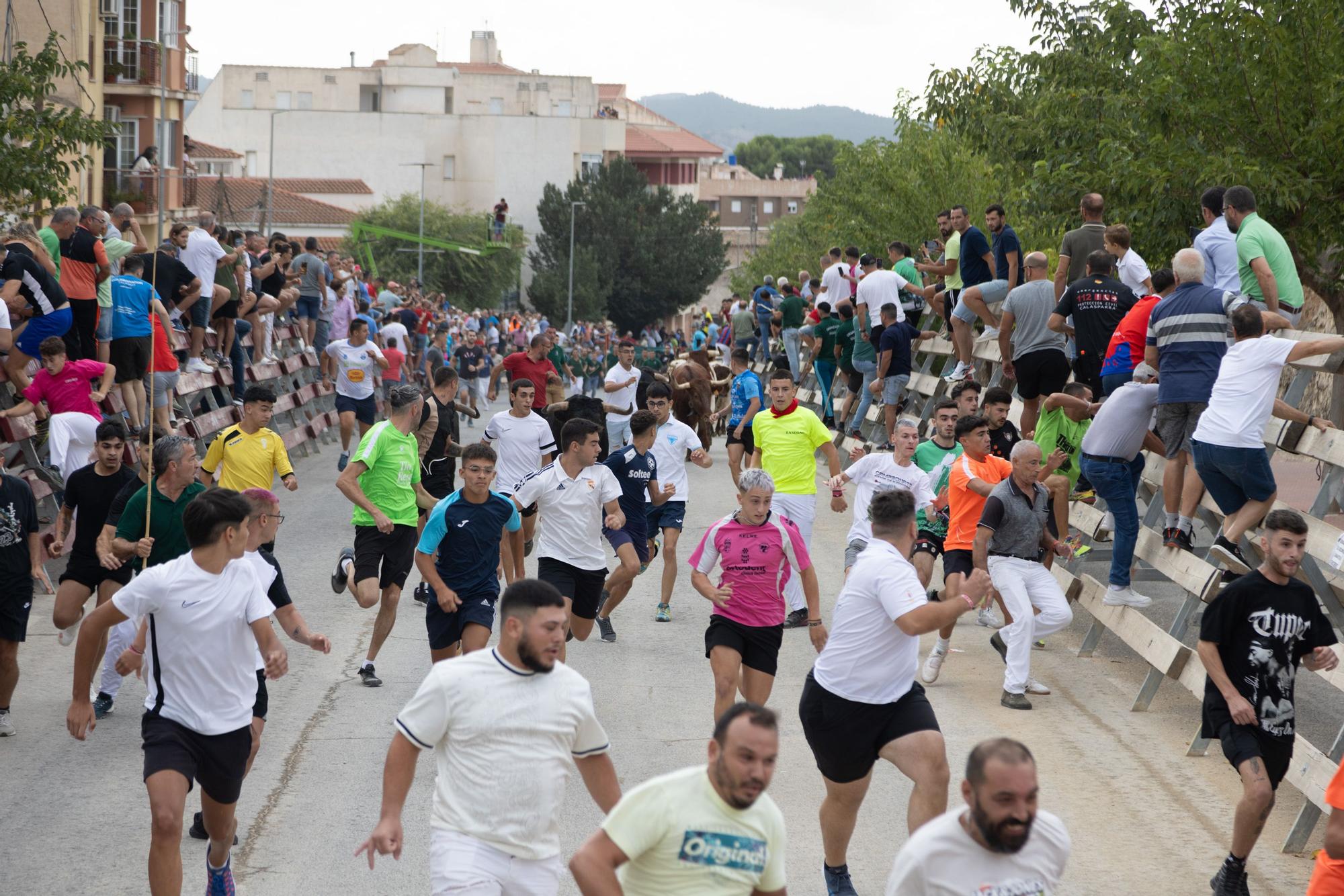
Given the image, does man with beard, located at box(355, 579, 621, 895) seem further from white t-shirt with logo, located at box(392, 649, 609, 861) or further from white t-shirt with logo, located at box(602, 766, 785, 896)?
white t-shirt with logo, located at box(602, 766, 785, 896)

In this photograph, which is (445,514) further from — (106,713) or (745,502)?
(106,713)

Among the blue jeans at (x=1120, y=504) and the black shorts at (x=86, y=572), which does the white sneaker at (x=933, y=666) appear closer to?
the blue jeans at (x=1120, y=504)

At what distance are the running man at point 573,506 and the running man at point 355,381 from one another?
9100 mm

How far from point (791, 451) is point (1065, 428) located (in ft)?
7.45

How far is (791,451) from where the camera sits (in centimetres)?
1234

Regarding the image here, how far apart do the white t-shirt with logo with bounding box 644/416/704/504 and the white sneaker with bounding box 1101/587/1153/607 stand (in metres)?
3.84

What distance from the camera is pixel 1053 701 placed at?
10914 millimetres

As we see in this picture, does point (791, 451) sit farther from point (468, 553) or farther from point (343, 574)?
point (468, 553)

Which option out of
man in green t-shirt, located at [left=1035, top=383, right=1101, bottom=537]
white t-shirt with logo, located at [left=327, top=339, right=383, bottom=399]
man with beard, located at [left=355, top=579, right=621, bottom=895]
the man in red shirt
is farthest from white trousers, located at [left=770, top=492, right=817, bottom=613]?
white t-shirt with logo, located at [left=327, top=339, right=383, bottom=399]

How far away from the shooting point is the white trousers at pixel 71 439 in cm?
1352

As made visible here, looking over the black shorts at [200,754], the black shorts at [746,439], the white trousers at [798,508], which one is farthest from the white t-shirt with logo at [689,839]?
the black shorts at [746,439]

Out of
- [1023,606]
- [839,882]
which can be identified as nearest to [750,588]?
[839,882]

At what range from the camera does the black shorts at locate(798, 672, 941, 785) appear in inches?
265

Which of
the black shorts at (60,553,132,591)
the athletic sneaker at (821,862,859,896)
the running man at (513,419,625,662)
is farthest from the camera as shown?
the running man at (513,419,625,662)
